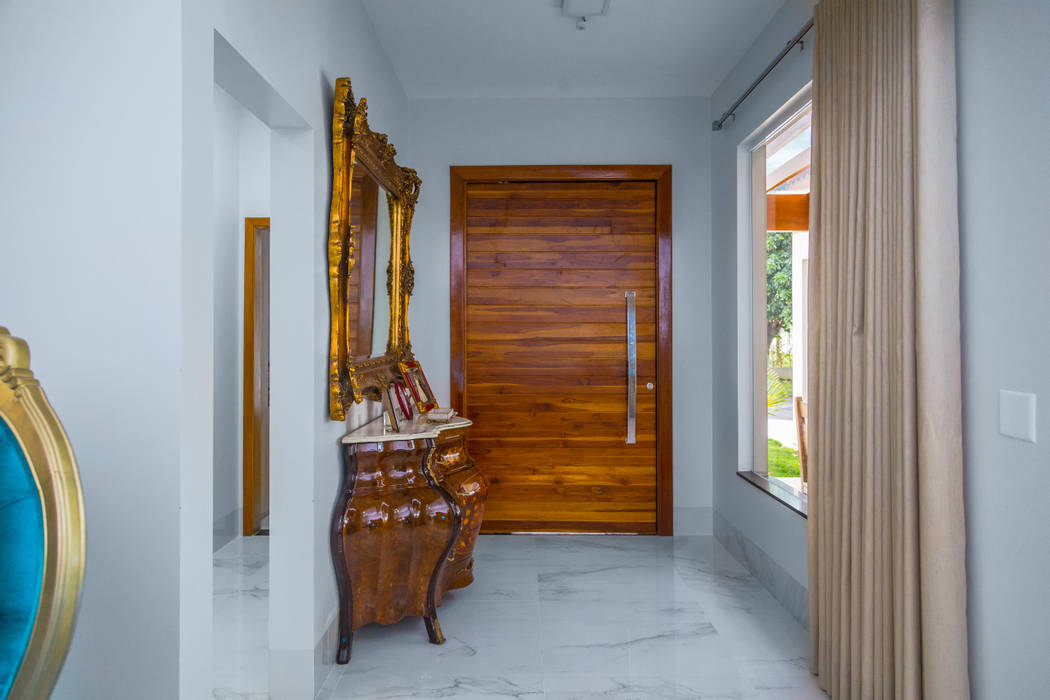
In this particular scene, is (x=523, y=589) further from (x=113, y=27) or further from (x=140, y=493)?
(x=113, y=27)

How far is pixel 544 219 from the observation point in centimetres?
388

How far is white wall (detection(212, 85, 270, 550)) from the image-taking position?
3648 mm

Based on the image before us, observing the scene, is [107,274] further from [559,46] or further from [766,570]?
[766,570]

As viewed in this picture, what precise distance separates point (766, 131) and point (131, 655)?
317cm

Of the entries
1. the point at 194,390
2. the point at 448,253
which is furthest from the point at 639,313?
the point at 194,390

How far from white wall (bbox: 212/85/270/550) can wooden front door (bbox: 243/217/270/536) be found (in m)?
0.04

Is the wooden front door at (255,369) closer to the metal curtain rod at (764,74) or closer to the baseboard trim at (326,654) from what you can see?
the baseboard trim at (326,654)

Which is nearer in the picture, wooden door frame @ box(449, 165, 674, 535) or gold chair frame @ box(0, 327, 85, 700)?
gold chair frame @ box(0, 327, 85, 700)

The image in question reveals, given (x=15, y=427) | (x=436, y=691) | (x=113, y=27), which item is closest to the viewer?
(x=15, y=427)

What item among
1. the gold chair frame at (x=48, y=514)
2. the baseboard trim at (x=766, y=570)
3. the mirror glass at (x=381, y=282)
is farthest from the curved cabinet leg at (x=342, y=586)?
the baseboard trim at (x=766, y=570)

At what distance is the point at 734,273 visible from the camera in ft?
11.1

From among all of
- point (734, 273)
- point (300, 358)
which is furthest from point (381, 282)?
point (734, 273)

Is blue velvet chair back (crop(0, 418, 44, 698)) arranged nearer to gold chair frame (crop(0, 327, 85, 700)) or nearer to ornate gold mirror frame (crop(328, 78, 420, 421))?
gold chair frame (crop(0, 327, 85, 700))

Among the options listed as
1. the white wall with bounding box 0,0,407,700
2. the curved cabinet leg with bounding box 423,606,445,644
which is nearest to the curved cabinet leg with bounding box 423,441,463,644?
the curved cabinet leg with bounding box 423,606,445,644
